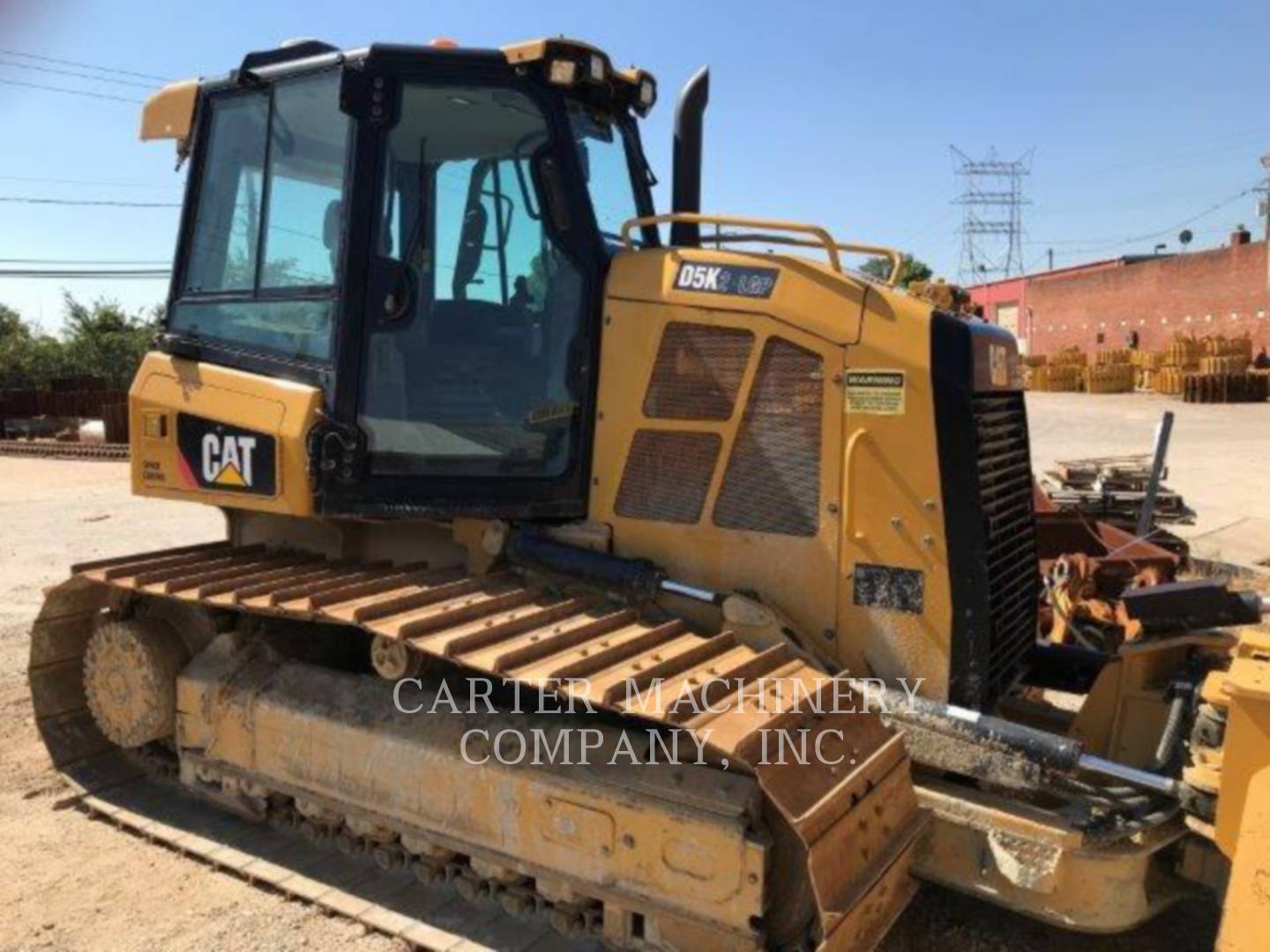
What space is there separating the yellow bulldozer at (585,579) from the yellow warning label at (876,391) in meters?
0.01

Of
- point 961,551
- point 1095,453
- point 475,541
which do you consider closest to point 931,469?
point 961,551

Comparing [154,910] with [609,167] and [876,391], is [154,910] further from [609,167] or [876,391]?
[609,167]

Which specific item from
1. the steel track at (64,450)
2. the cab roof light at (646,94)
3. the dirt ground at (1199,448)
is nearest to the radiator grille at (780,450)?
the cab roof light at (646,94)

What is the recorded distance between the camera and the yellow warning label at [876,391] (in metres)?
3.27

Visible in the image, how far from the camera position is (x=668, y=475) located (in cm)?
361

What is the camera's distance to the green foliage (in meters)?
35.9

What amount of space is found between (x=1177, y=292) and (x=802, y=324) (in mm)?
39377

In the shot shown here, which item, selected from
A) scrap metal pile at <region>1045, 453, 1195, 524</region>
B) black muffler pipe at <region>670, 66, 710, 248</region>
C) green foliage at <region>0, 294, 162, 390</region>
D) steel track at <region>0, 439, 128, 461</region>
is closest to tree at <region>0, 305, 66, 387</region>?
green foliage at <region>0, 294, 162, 390</region>

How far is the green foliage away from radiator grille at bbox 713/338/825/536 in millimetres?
35213

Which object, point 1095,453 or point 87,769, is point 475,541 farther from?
point 1095,453

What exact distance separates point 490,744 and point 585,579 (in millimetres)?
634

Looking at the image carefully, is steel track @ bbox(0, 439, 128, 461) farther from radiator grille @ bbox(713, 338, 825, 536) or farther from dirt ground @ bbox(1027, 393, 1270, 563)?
radiator grille @ bbox(713, 338, 825, 536)

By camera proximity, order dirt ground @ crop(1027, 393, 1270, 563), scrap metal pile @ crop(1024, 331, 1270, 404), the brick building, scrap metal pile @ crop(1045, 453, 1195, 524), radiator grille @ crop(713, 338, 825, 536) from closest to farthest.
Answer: radiator grille @ crop(713, 338, 825, 536) → scrap metal pile @ crop(1045, 453, 1195, 524) → dirt ground @ crop(1027, 393, 1270, 563) → scrap metal pile @ crop(1024, 331, 1270, 404) → the brick building

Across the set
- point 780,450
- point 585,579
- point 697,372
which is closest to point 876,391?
point 780,450
